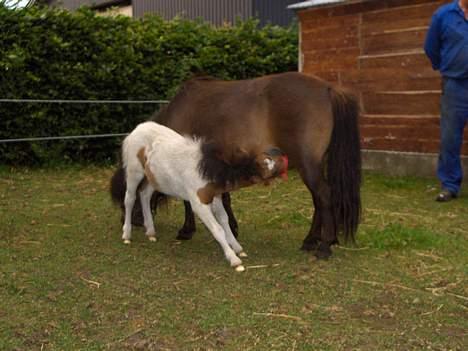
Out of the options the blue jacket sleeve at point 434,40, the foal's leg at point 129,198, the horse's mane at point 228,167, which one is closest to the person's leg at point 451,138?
the blue jacket sleeve at point 434,40

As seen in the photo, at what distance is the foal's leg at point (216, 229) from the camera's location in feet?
12.8

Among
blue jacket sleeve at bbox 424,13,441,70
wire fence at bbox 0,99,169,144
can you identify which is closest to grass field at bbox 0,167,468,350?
blue jacket sleeve at bbox 424,13,441,70

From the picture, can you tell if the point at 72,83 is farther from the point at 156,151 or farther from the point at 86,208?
the point at 156,151

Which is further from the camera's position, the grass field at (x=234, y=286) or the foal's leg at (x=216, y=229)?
the foal's leg at (x=216, y=229)

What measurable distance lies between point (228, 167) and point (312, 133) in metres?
0.71

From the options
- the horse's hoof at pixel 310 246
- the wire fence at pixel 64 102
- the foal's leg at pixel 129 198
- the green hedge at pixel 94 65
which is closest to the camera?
the horse's hoof at pixel 310 246

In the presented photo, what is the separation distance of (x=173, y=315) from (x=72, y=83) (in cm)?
630

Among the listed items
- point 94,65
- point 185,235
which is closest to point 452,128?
point 185,235

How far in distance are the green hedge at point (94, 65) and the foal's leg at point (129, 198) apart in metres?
4.26

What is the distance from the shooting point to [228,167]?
387 centimetres

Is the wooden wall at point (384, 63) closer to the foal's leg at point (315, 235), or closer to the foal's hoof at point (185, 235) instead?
the foal's leg at point (315, 235)

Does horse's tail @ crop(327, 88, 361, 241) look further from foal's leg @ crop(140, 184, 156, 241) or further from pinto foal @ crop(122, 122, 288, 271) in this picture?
foal's leg @ crop(140, 184, 156, 241)

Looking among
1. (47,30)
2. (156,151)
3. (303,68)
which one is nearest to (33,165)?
(47,30)

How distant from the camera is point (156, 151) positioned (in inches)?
168
